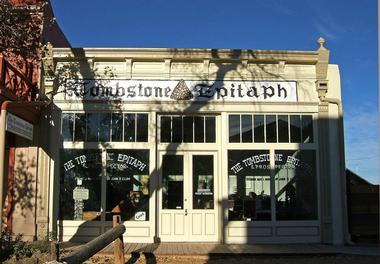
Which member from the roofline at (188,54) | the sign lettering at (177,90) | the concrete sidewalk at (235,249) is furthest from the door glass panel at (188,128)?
the concrete sidewalk at (235,249)

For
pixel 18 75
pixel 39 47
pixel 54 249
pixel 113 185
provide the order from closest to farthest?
pixel 54 249 → pixel 39 47 → pixel 18 75 → pixel 113 185

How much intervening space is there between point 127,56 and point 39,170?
12.2ft

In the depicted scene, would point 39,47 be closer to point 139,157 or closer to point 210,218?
point 139,157

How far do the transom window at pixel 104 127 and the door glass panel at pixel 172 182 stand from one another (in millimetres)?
880

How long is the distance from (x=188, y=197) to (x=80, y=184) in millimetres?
2815

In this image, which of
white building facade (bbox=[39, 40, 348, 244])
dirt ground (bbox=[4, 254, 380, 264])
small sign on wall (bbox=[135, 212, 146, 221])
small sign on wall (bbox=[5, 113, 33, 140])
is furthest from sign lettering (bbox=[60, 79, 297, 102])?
small sign on wall (bbox=[5, 113, 33, 140])

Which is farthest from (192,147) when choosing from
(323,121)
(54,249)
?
(54,249)

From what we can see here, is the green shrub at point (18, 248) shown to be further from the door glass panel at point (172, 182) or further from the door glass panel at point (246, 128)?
the door glass panel at point (246, 128)

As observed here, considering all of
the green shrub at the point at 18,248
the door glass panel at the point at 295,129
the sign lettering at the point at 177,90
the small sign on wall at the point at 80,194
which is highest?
the sign lettering at the point at 177,90

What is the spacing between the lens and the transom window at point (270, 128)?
1387 cm

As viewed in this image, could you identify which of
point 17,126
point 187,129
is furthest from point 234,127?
point 17,126

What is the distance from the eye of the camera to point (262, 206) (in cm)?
1370

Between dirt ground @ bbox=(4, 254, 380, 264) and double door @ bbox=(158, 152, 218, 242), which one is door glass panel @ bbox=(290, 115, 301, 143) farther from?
dirt ground @ bbox=(4, 254, 380, 264)

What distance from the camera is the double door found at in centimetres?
1354
